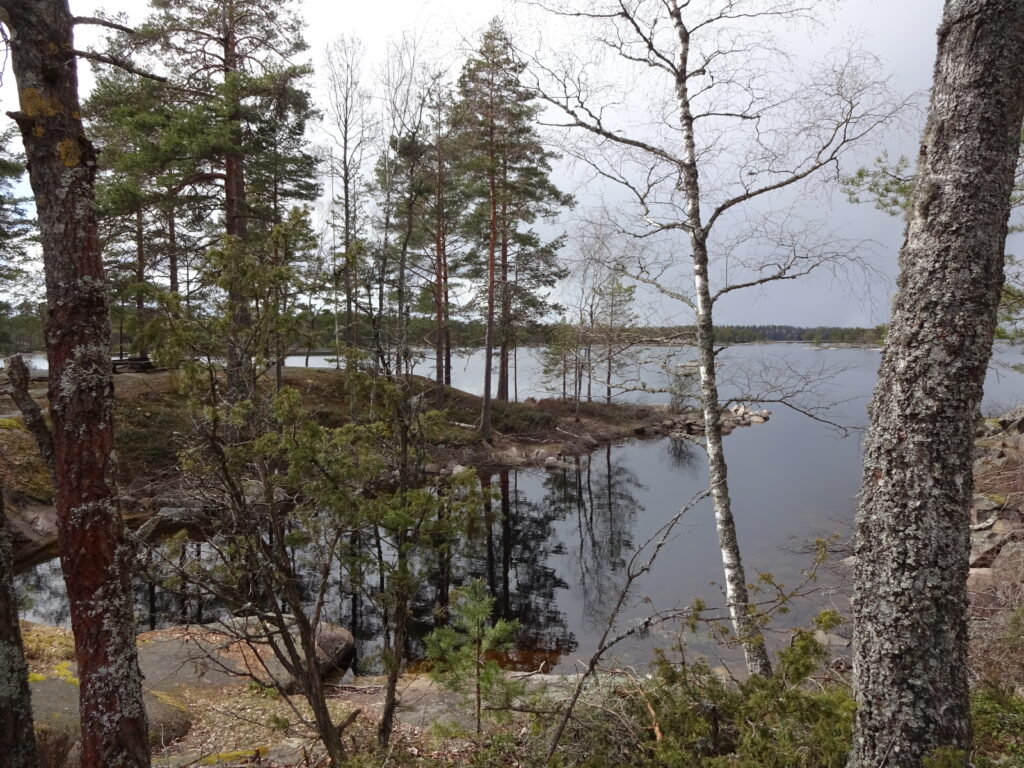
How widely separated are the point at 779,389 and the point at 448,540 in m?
3.42

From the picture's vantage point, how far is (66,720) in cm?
400

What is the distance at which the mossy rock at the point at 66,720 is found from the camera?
3.46 m

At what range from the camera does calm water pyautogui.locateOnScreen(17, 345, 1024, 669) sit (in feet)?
17.9

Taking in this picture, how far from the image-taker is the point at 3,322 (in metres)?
20.5

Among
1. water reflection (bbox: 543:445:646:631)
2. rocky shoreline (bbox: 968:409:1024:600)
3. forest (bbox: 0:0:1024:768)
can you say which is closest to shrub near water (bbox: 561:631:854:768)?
forest (bbox: 0:0:1024:768)

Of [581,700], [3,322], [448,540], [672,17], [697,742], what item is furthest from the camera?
[3,322]

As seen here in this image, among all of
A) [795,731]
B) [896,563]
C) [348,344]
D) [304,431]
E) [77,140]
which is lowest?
[795,731]

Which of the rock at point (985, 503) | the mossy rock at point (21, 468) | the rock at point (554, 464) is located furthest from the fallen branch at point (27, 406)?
the rock at point (554, 464)

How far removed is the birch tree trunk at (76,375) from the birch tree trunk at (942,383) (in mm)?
3198

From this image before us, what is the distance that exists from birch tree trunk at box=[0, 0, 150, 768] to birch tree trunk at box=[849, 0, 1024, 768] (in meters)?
3.20

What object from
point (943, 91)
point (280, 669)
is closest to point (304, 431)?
point (943, 91)

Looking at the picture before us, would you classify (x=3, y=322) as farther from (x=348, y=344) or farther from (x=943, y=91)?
(x=943, y=91)

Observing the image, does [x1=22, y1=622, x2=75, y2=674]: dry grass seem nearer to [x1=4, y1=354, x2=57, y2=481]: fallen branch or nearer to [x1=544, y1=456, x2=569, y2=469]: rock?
[x1=4, y1=354, x2=57, y2=481]: fallen branch

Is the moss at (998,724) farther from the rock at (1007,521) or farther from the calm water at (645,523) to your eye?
the rock at (1007,521)
